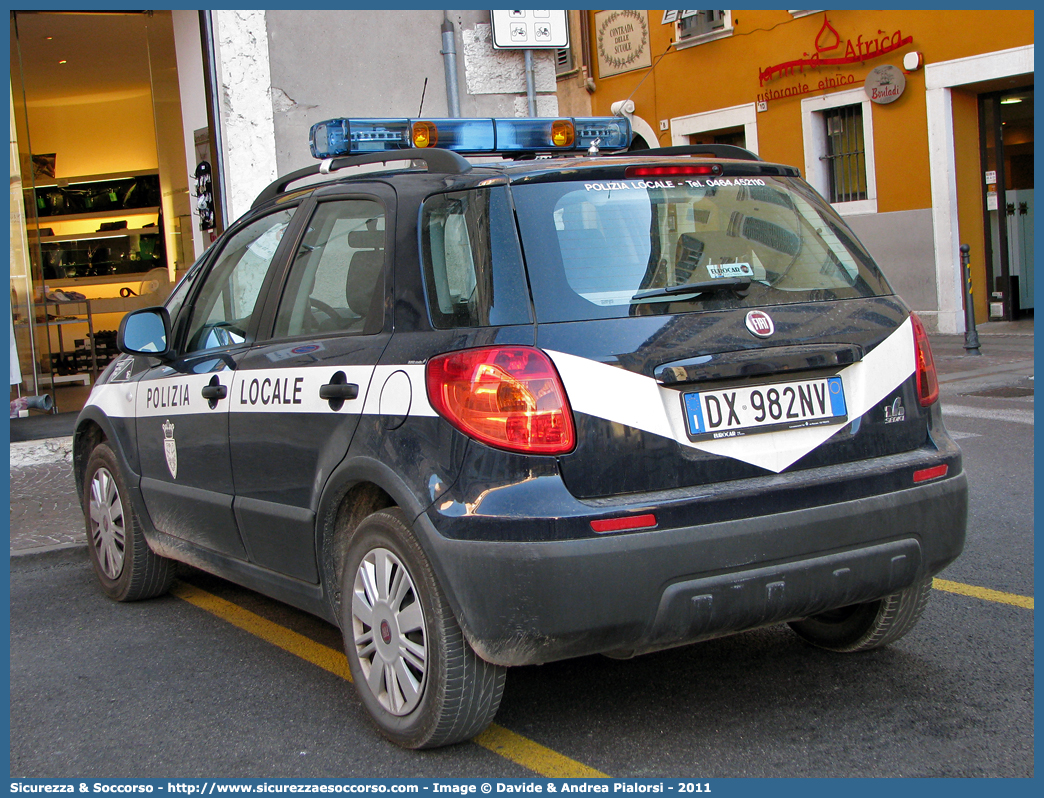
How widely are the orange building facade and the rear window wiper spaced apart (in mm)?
13681

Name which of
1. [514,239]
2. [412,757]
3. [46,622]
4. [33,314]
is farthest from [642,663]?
[33,314]

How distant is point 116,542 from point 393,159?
7.95 ft

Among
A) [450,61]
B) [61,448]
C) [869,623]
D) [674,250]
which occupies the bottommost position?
[869,623]

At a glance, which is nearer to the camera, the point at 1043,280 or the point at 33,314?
the point at 33,314

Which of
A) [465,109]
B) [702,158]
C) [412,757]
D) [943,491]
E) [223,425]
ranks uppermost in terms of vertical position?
[465,109]

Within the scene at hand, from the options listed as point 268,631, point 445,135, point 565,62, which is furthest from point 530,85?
point 565,62

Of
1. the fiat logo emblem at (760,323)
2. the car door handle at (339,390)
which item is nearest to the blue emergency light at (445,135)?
the car door handle at (339,390)

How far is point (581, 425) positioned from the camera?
9.41ft

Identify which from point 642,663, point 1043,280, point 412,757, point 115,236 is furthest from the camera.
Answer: point 1043,280

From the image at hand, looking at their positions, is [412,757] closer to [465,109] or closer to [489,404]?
[489,404]

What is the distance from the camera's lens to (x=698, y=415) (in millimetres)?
2969

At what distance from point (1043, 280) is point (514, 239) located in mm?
14775

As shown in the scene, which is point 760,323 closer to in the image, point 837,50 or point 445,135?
point 445,135

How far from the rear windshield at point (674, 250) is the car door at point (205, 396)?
4.36 ft
